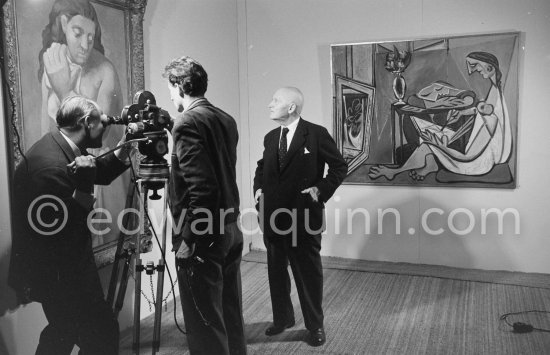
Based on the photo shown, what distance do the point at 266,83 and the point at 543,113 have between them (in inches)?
90.2

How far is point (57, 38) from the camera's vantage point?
7.84 feet

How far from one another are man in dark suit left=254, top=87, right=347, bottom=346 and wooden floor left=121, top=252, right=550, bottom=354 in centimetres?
22

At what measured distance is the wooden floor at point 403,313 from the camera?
119 inches

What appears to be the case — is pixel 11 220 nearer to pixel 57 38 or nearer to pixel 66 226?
pixel 66 226

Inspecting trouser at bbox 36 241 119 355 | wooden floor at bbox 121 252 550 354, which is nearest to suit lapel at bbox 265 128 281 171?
wooden floor at bbox 121 252 550 354

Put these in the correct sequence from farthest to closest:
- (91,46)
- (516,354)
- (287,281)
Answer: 1. (287,281)
2. (516,354)
3. (91,46)

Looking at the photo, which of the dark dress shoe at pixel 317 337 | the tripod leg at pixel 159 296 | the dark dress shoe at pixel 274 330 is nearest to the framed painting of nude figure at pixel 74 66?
the tripod leg at pixel 159 296

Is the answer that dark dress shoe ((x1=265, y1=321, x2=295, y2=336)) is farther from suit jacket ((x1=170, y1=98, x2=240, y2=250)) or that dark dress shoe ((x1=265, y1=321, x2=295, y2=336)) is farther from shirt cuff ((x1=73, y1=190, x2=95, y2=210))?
shirt cuff ((x1=73, y1=190, x2=95, y2=210))

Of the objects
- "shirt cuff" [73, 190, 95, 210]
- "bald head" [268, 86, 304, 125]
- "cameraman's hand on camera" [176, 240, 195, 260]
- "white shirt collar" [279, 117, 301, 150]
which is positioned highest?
"bald head" [268, 86, 304, 125]

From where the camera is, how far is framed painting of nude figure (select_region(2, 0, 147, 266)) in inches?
86.4

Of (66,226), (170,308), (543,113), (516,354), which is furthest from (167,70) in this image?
(543,113)

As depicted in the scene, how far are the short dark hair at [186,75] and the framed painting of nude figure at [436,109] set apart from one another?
2.39m

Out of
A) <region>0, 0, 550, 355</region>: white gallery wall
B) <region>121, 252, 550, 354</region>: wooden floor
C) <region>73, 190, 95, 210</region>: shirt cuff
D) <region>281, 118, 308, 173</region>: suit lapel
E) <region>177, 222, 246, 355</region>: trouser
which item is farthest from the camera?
<region>0, 0, 550, 355</region>: white gallery wall

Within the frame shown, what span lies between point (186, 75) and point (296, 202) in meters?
1.14
